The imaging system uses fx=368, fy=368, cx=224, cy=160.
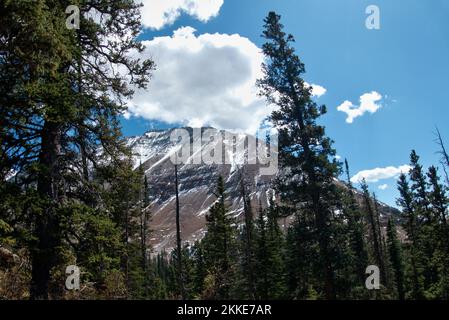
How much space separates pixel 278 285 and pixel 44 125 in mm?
32235

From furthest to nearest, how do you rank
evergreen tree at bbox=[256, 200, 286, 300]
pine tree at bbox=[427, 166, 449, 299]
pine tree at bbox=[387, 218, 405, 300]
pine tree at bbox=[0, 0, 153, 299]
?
1. pine tree at bbox=[387, 218, 405, 300]
2. evergreen tree at bbox=[256, 200, 286, 300]
3. pine tree at bbox=[427, 166, 449, 299]
4. pine tree at bbox=[0, 0, 153, 299]

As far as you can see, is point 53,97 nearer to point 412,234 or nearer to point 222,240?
point 222,240

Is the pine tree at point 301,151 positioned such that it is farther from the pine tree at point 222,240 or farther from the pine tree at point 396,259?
the pine tree at point 396,259


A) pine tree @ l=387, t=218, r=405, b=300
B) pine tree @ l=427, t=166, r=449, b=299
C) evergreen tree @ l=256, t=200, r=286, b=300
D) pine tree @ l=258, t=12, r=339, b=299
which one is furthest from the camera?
pine tree @ l=387, t=218, r=405, b=300

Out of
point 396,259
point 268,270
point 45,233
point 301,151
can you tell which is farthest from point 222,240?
point 45,233

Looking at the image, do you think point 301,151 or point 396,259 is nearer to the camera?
point 301,151

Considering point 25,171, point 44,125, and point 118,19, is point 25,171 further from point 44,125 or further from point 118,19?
point 118,19

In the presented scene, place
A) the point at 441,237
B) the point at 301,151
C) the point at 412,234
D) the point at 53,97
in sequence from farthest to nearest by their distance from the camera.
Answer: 1. the point at 412,234
2. the point at 441,237
3. the point at 301,151
4. the point at 53,97

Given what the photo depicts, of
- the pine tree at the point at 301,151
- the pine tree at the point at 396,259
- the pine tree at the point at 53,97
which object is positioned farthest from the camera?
the pine tree at the point at 396,259

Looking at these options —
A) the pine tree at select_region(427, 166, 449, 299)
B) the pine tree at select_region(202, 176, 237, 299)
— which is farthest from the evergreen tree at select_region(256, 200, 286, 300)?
the pine tree at select_region(427, 166, 449, 299)

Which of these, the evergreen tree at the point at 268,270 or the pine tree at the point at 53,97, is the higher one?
the pine tree at the point at 53,97

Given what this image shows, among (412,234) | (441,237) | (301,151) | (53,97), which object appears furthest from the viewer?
(412,234)

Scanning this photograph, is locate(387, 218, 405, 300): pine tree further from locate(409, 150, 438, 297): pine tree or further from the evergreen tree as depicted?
the evergreen tree

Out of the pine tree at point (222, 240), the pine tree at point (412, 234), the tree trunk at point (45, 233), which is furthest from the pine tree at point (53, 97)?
the pine tree at point (412, 234)
